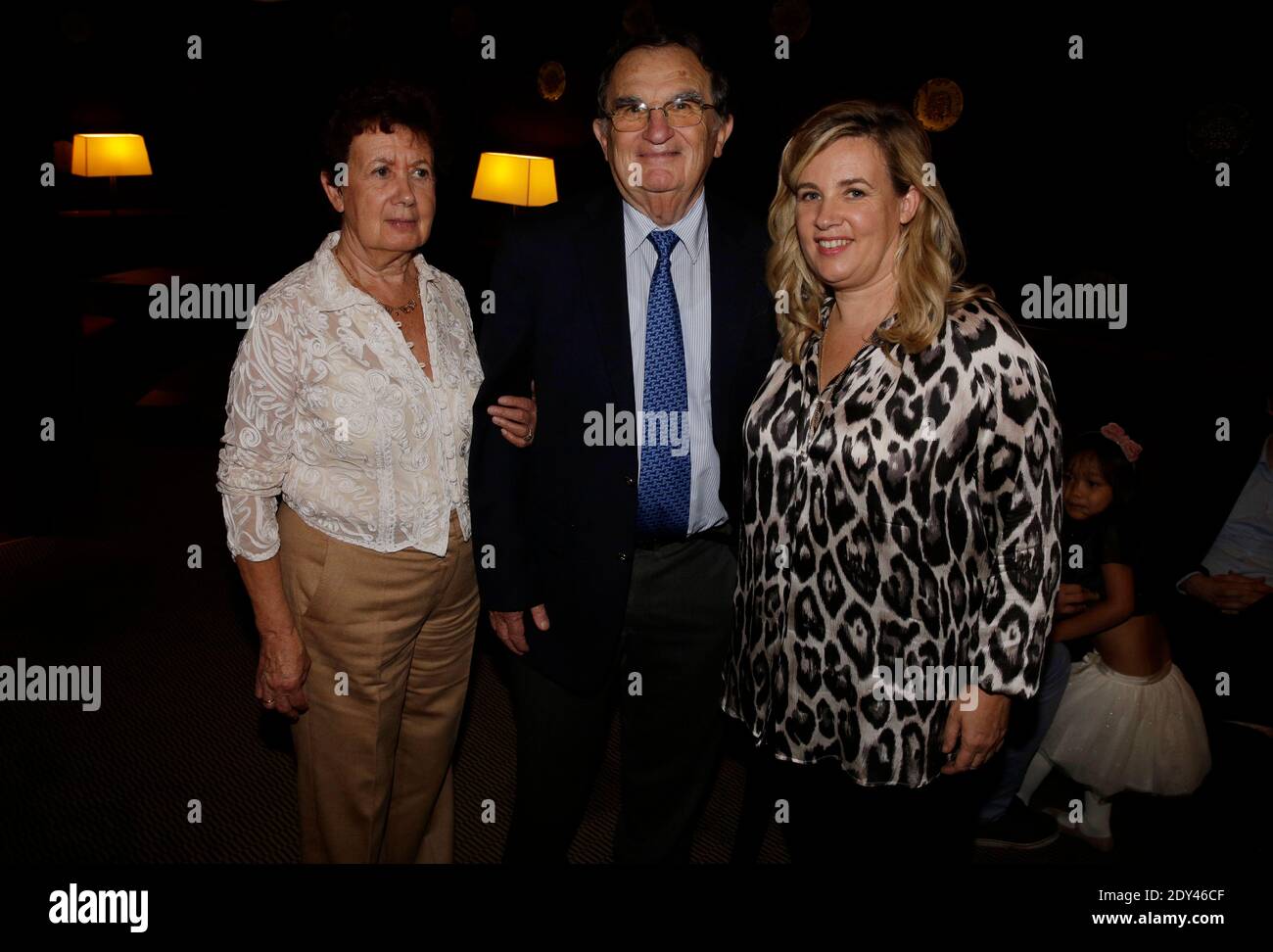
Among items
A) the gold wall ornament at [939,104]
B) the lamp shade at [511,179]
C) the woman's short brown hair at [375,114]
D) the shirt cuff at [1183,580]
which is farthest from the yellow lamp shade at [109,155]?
the shirt cuff at [1183,580]

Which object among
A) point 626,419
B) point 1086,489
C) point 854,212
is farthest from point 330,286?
point 1086,489

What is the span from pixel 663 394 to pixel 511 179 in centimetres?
498

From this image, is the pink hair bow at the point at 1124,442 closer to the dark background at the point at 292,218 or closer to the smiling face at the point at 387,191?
the dark background at the point at 292,218

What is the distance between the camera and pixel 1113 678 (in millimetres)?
3051

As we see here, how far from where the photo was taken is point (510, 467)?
208cm

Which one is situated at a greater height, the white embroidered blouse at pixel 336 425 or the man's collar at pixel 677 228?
the man's collar at pixel 677 228

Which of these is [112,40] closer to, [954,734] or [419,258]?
[419,258]

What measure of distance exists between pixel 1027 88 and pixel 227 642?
5541 millimetres

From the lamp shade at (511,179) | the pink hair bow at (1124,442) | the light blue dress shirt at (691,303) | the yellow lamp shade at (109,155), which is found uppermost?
the yellow lamp shade at (109,155)

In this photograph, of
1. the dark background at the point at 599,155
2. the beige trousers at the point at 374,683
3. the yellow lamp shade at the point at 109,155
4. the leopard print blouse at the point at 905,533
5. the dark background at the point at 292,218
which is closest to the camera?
the leopard print blouse at the point at 905,533

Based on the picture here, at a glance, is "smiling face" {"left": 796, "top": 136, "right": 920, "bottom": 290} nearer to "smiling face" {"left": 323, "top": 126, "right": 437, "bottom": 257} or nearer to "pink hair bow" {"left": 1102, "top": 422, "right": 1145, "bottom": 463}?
"smiling face" {"left": 323, "top": 126, "right": 437, "bottom": 257}

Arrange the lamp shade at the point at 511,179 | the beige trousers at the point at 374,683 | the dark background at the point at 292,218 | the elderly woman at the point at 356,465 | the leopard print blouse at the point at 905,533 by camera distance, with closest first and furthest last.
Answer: the leopard print blouse at the point at 905,533 → the elderly woman at the point at 356,465 → the beige trousers at the point at 374,683 → the dark background at the point at 292,218 → the lamp shade at the point at 511,179

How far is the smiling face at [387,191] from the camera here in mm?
1983

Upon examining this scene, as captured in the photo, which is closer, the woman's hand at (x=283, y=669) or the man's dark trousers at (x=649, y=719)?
the woman's hand at (x=283, y=669)
